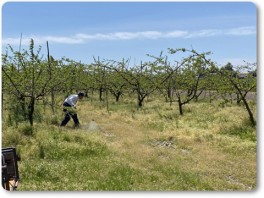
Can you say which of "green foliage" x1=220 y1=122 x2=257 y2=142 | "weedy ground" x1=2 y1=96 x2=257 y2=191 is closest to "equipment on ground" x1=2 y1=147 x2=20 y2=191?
"weedy ground" x1=2 y1=96 x2=257 y2=191

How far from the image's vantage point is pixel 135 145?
10.3m

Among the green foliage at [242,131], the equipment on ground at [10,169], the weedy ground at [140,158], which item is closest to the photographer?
the equipment on ground at [10,169]

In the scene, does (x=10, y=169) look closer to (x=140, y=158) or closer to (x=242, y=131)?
(x=140, y=158)

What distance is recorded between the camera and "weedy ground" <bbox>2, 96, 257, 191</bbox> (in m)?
6.84

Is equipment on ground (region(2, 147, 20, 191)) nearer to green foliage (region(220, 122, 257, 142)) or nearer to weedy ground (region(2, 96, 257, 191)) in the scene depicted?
weedy ground (region(2, 96, 257, 191))

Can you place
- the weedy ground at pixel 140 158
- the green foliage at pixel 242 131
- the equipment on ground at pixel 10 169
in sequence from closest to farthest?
the equipment on ground at pixel 10 169 < the weedy ground at pixel 140 158 < the green foliage at pixel 242 131

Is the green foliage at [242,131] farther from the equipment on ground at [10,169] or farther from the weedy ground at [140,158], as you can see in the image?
the equipment on ground at [10,169]

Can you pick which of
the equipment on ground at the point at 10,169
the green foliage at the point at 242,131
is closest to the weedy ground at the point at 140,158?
the green foliage at the point at 242,131

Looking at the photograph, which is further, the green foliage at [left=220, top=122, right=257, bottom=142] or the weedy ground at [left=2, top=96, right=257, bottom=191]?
the green foliage at [left=220, top=122, right=257, bottom=142]

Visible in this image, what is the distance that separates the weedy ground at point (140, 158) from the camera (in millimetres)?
6844

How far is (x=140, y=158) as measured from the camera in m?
8.84

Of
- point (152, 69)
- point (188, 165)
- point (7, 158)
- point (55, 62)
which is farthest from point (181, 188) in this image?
point (152, 69)

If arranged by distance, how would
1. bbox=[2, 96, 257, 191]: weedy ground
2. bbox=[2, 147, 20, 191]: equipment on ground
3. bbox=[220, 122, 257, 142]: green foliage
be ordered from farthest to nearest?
bbox=[220, 122, 257, 142]: green foliage < bbox=[2, 96, 257, 191]: weedy ground < bbox=[2, 147, 20, 191]: equipment on ground

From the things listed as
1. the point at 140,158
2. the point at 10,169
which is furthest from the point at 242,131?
the point at 10,169
